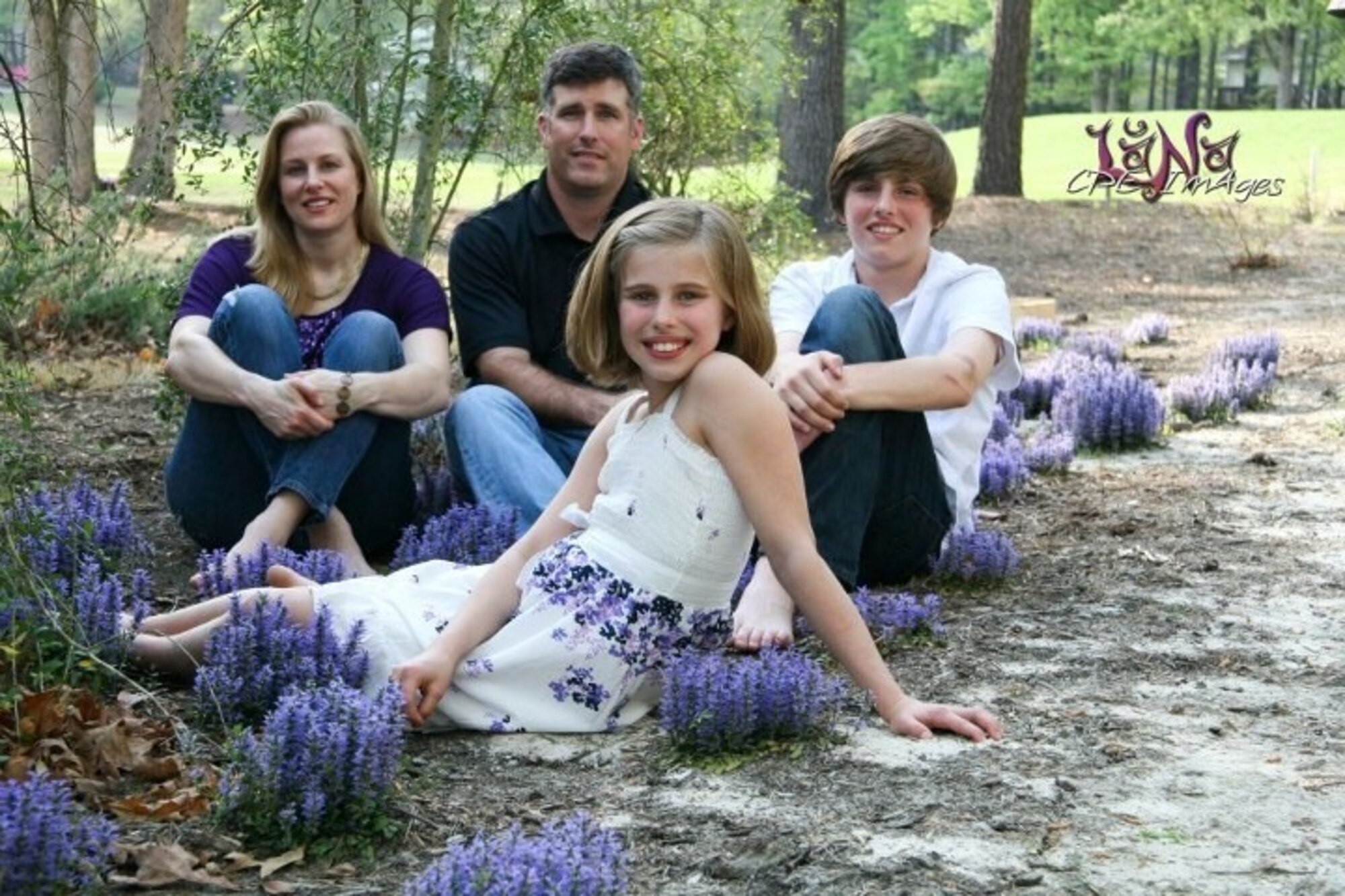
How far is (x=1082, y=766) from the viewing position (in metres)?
4.01

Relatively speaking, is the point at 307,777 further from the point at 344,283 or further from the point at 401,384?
the point at 344,283

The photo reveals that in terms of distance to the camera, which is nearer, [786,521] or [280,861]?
[280,861]

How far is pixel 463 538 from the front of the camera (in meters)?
5.52

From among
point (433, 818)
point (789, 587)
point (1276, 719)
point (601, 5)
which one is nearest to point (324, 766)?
point (433, 818)

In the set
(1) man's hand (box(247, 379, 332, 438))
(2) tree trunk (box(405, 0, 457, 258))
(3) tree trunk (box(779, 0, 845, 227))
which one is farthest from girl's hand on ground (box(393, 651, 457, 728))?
(3) tree trunk (box(779, 0, 845, 227))

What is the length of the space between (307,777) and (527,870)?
2.37 feet

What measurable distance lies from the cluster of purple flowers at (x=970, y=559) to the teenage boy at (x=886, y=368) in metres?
0.06

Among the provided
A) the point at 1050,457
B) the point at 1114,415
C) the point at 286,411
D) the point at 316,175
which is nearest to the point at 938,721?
the point at 286,411

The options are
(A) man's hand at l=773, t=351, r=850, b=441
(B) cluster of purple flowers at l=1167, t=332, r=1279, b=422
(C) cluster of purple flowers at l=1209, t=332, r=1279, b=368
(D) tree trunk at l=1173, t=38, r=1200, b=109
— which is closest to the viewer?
(A) man's hand at l=773, t=351, r=850, b=441

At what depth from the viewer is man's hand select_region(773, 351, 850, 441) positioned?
486 centimetres

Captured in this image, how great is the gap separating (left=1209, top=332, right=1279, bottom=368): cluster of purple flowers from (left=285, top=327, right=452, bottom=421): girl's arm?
5.95 m

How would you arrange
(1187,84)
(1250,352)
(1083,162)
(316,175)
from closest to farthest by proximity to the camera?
(316,175), (1250,352), (1083,162), (1187,84)

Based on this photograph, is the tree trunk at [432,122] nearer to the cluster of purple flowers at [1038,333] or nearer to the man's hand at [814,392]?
the man's hand at [814,392]

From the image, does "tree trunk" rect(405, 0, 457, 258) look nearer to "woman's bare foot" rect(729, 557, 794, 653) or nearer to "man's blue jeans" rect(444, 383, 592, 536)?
"man's blue jeans" rect(444, 383, 592, 536)
